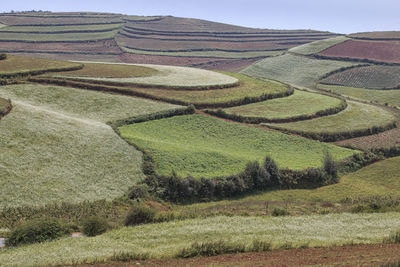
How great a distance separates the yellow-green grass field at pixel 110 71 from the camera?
277 feet

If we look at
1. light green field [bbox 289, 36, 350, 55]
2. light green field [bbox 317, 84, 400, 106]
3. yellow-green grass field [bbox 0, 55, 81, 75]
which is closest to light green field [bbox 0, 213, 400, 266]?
yellow-green grass field [bbox 0, 55, 81, 75]

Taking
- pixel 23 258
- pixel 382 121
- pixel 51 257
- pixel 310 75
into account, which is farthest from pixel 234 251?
pixel 310 75

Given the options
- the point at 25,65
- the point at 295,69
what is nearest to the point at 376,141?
the point at 25,65

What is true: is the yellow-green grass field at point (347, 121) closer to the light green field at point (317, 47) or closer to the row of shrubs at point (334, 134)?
the row of shrubs at point (334, 134)

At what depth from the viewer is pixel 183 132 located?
207 ft

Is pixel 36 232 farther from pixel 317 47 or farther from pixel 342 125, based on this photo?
pixel 317 47

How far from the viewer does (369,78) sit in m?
133

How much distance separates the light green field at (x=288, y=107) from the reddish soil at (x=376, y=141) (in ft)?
41.4

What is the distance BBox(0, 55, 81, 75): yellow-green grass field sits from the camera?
253 ft

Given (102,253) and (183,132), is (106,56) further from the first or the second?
(102,253)

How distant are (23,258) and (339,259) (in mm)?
17720

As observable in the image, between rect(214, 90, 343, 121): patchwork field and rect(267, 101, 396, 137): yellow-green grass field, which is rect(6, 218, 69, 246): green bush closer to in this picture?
rect(267, 101, 396, 137): yellow-green grass field

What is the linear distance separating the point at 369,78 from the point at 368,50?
2996 centimetres

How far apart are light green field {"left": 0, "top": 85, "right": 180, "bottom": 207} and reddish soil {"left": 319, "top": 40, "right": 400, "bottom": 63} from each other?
393 ft
